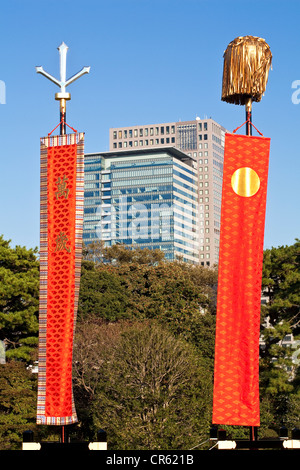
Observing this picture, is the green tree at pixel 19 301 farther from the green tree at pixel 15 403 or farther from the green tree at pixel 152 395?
the green tree at pixel 152 395

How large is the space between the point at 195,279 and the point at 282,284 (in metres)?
26.3

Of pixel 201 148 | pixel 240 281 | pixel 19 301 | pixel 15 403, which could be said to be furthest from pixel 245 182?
pixel 201 148

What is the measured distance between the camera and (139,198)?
106 meters

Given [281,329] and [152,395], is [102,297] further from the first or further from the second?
[152,395]

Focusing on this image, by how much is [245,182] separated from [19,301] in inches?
837

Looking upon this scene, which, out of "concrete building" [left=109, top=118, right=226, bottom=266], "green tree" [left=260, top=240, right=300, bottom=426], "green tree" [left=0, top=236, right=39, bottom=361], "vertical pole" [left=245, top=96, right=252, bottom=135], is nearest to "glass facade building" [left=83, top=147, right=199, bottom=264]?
"concrete building" [left=109, top=118, right=226, bottom=266]

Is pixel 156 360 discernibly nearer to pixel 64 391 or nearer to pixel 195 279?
pixel 64 391

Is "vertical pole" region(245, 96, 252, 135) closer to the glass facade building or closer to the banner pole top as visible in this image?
the banner pole top

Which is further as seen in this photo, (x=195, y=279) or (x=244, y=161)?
(x=195, y=279)

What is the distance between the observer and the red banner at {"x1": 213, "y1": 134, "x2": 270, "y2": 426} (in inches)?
453

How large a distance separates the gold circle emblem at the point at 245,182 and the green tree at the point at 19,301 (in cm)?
2007

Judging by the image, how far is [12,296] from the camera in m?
31.4
